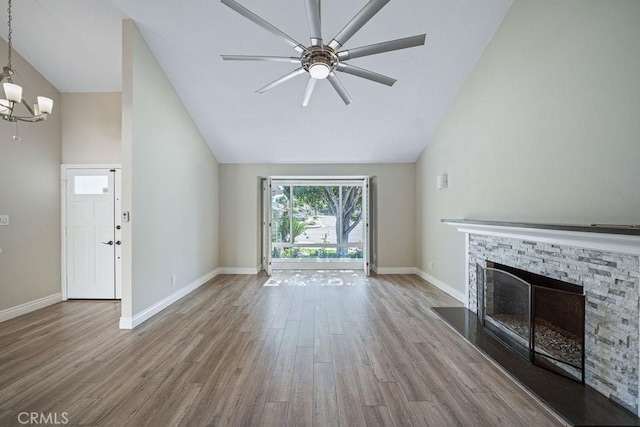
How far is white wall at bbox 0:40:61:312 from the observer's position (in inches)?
138

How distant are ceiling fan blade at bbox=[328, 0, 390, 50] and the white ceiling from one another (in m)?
1.20

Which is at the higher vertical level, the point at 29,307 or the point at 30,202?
the point at 30,202

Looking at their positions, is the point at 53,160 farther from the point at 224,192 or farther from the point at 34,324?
the point at 224,192

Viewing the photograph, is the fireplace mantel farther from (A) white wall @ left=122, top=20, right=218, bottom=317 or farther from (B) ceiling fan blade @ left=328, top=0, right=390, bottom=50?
(A) white wall @ left=122, top=20, right=218, bottom=317

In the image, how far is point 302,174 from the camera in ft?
20.0

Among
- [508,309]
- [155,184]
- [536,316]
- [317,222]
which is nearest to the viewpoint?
[536,316]

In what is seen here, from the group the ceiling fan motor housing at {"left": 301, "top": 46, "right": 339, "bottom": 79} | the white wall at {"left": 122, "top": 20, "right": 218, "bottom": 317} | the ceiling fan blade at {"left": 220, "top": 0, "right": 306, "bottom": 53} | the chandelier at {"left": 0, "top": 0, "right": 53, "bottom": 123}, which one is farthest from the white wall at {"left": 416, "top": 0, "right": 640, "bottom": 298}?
the chandelier at {"left": 0, "top": 0, "right": 53, "bottom": 123}

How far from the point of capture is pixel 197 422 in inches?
69.2

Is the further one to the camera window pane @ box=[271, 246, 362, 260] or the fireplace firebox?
window pane @ box=[271, 246, 362, 260]

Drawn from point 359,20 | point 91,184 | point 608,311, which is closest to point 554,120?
point 608,311

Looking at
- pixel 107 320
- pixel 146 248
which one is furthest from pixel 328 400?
pixel 107 320

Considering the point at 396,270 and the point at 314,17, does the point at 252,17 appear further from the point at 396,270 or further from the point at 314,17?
the point at 396,270

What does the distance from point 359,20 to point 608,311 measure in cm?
268

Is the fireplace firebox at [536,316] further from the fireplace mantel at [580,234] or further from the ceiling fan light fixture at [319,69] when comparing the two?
the ceiling fan light fixture at [319,69]
